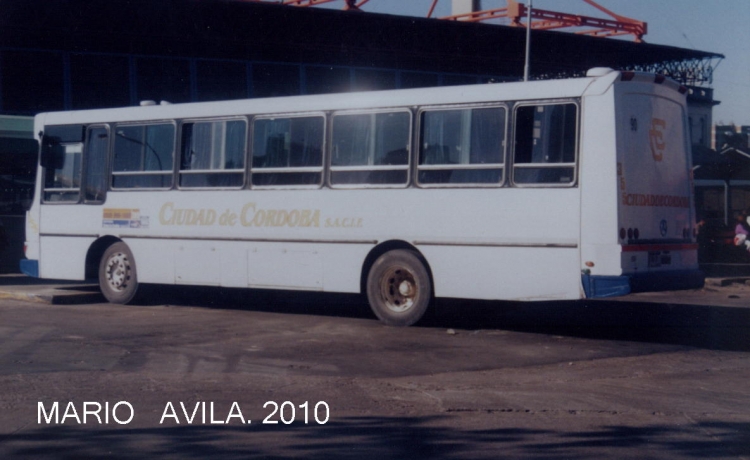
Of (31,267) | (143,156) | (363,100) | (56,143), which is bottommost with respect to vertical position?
(31,267)

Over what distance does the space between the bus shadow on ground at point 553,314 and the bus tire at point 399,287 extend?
261 millimetres

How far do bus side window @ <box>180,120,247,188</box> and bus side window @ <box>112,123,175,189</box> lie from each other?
12.0 inches

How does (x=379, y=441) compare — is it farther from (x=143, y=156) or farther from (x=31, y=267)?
(x=31, y=267)

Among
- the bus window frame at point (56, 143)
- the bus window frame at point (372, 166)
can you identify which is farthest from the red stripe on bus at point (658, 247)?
the bus window frame at point (56, 143)

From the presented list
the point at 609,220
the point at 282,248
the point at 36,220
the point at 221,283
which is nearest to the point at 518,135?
the point at 609,220

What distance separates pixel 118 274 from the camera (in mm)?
A: 15484

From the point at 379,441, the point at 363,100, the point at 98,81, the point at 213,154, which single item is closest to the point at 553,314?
the point at 363,100

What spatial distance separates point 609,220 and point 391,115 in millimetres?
3362

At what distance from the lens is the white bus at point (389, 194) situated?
11.2 meters

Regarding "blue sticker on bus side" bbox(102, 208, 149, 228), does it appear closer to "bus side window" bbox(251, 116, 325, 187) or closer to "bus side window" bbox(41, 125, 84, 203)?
"bus side window" bbox(41, 125, 84, 203)

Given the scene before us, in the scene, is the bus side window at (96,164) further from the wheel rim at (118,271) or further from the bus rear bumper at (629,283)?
the bus rear bumper at (629,283)

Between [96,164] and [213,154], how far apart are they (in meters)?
2.38

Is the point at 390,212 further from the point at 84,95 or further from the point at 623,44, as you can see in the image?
the point at 623,44

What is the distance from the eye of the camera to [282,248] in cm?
1366
